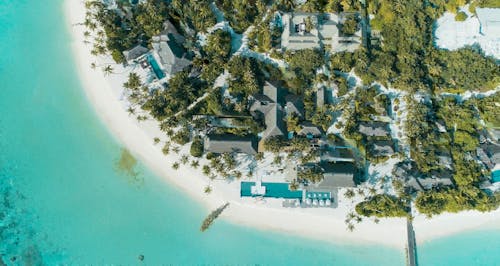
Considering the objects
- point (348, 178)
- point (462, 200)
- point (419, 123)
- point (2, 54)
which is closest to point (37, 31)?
point (2, 54)

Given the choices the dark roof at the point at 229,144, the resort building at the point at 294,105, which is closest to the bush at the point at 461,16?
the resort building at the point at 294,105

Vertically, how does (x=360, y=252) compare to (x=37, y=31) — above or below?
below

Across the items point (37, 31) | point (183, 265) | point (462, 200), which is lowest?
point (183, 265)

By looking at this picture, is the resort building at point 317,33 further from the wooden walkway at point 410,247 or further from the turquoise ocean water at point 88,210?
the turquoise ocean water at point 88,210

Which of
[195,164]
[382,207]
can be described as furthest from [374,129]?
[195,164]

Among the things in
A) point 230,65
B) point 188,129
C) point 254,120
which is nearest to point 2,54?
point 188,129

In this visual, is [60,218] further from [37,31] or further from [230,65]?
[230,65]

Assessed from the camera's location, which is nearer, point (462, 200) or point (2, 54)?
point (462, 200)
